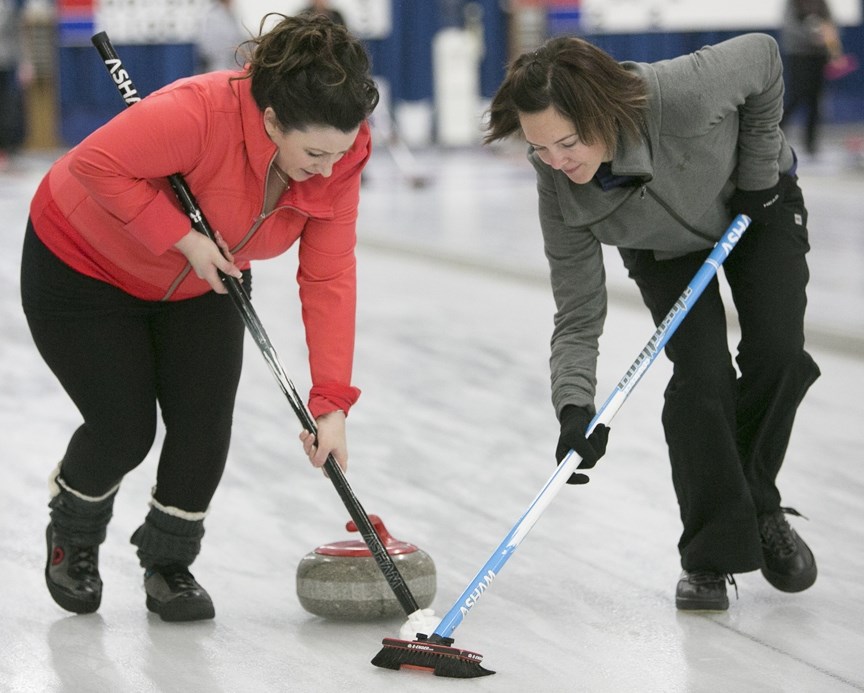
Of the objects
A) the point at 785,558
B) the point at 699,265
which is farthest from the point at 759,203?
the point at 785,558

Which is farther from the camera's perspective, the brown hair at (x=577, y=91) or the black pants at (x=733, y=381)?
the black pants at (x=733, y=381)

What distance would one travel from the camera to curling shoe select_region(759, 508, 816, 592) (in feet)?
8.96

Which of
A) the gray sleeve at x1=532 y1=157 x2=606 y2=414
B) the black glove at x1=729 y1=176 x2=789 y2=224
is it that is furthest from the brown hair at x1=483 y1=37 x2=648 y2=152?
the black glove at x1=729 y1=176 x2=789 y2=224

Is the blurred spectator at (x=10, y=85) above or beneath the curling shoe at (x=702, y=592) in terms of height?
beneath

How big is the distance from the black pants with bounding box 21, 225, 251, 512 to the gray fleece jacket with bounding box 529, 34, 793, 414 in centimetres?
60

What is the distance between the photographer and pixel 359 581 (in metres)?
→ 2.60

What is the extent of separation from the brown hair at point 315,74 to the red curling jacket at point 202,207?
105 mm

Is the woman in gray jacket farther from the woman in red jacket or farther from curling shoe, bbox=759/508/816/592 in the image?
the woman in red jacket

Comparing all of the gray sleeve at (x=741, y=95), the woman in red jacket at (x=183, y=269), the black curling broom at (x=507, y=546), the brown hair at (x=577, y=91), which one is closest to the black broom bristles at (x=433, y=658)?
→ the black curling broom at (x=507, y=546)

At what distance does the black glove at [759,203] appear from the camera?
2594 millimetres

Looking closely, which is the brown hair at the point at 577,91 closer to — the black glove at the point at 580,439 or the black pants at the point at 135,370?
the black glove at the point at 580,439

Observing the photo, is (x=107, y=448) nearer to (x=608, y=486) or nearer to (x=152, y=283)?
(x=152, y=283)

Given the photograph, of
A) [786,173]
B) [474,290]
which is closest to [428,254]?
[474,290]

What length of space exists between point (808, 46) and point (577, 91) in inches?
330
